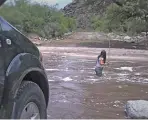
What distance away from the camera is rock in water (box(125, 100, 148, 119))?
7711mm

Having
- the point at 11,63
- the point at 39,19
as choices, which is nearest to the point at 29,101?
the point at 11,63

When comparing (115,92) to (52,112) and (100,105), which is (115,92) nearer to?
(100,105)

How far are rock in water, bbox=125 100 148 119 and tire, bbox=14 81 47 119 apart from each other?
3.32m

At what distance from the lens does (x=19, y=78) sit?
4.26 meters

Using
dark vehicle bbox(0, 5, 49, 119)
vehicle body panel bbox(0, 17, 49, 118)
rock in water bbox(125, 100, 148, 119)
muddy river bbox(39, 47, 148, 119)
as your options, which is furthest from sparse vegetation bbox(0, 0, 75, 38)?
vehicle body panel bbox(0, 17, 49, 118)

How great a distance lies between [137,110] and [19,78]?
407cm

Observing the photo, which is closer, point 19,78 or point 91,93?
point 19,78

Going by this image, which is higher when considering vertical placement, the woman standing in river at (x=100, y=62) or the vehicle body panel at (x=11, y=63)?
the vehicle body panel at (x=11, y=63)

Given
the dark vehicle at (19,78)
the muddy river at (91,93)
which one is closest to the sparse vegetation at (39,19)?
the muddy river at (91,93)

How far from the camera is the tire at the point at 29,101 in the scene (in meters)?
4.21

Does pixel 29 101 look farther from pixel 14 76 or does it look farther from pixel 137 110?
pixel 137 110

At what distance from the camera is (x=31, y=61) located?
458 centimetres

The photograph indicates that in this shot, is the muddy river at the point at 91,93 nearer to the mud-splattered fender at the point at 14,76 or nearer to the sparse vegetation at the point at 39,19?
the mud-splattered fender at the point at 14,76

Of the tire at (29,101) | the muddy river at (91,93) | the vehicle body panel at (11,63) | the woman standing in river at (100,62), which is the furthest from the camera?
the woman standing in river at (100,62)
